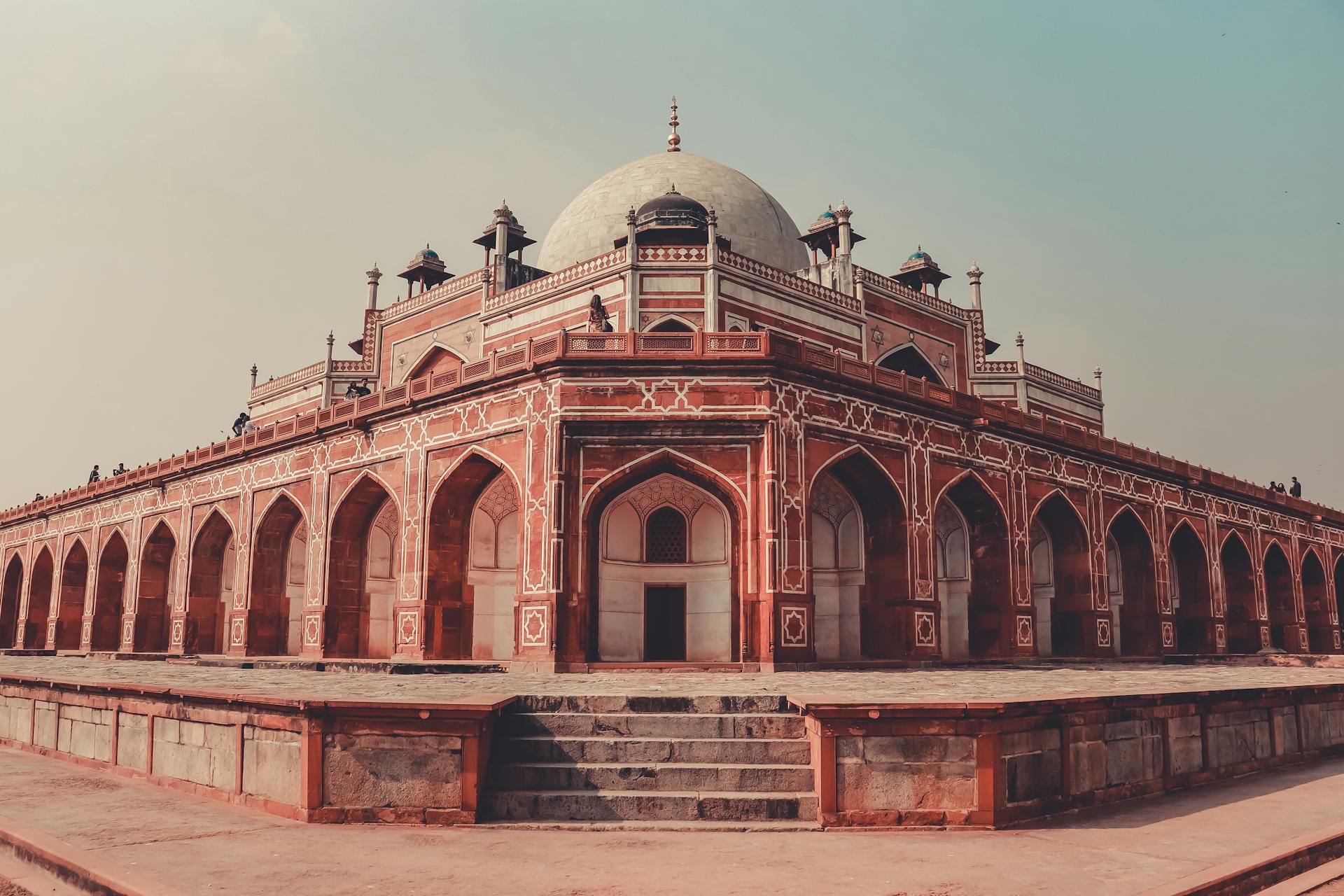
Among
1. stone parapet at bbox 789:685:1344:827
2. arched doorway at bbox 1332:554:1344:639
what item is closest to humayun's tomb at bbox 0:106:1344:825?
stone parapet at bbox 789:685:1344:827

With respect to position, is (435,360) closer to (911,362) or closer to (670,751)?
(911,362)

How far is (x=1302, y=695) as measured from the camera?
11734 mm

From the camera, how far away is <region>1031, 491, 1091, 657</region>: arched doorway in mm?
23875

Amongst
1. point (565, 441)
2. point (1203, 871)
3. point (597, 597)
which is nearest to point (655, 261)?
point (565, 441)

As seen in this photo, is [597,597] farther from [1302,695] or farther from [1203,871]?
[1203,871]

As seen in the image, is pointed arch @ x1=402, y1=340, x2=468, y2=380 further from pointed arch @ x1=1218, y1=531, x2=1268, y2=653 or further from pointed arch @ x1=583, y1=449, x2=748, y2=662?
pointed arch @ x1=1218, y1=531, x2=1268, y2=653

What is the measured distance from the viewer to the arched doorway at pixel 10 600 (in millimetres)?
38844

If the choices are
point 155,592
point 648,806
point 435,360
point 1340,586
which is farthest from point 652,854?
point 1340,586

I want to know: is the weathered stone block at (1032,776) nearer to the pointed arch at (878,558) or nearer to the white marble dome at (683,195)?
the pointed arch at (878,558)

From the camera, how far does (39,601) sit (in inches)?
1470

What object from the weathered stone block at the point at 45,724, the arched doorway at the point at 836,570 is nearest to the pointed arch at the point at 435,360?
the arched doorway at the point at 836,570

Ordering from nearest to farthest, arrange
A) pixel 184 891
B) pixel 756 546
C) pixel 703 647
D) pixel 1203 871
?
1. pixel 184 891
2. pixel 1203 871
3. pixel 756 546
4. pixel 703 647

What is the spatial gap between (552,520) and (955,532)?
9.49 metres

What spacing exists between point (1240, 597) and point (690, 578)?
19982 mm
